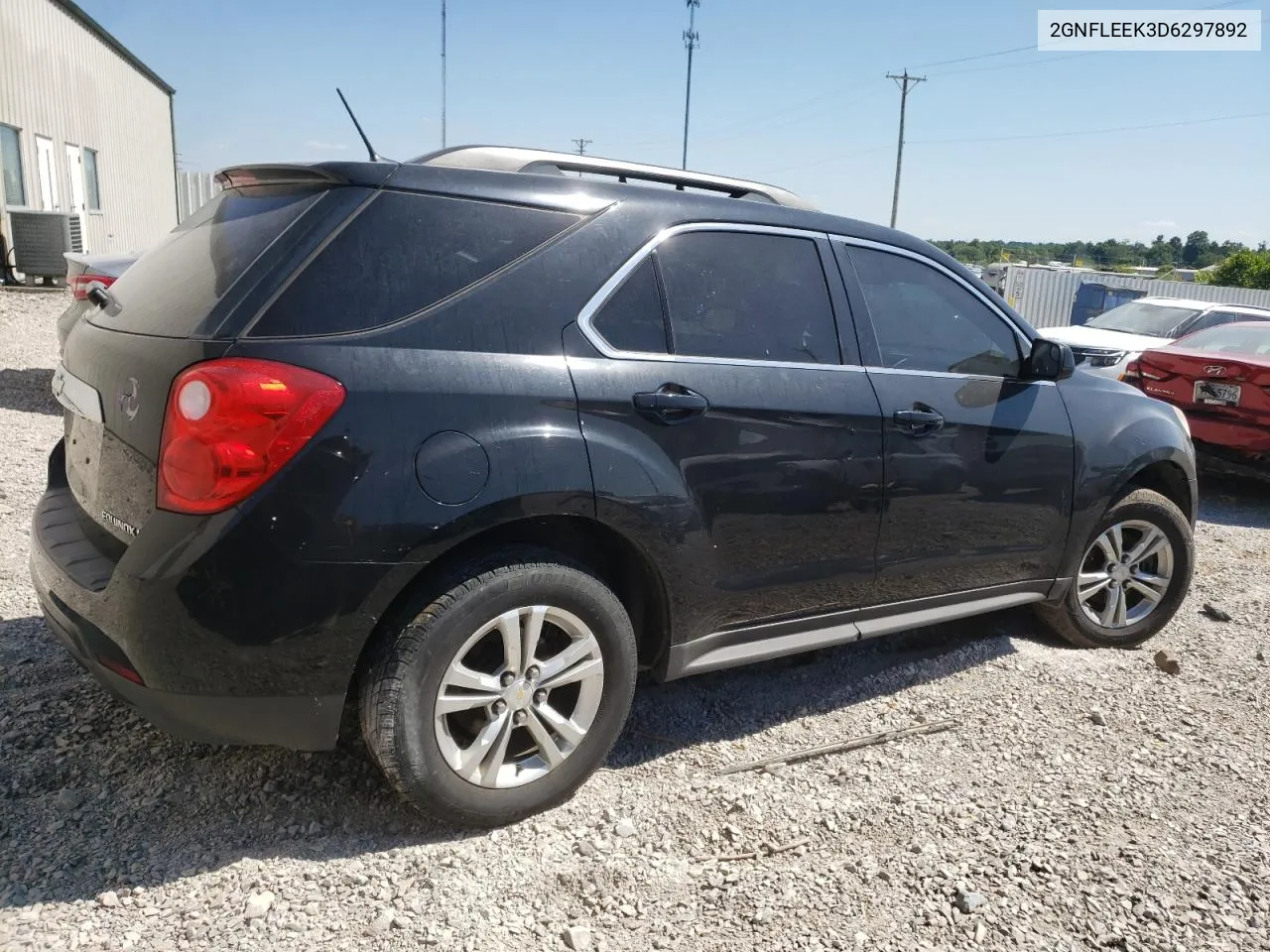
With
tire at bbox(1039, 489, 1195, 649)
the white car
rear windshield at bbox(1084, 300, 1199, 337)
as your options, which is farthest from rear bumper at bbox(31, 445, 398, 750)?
rear windshield at bbox(1084, 300, 1199, 337)

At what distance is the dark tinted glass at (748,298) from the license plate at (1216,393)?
582 centimetres

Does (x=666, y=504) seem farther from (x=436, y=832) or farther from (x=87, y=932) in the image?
(x=87, y=932)

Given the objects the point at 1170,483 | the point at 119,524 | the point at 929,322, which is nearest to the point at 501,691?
the point at 119,524

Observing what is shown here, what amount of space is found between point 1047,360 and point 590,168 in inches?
78.7

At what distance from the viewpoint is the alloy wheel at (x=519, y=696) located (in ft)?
8.63

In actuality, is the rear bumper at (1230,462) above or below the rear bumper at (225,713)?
below

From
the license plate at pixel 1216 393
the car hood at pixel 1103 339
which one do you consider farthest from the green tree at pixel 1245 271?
the license plate at pixel 1216 393

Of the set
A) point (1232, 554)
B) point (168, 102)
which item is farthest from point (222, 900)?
point (168, 102)

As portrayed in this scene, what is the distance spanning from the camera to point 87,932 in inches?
90.2

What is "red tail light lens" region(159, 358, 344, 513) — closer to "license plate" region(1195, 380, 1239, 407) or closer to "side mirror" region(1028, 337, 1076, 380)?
"side mirror" region(1028, 337, 1076, 380)

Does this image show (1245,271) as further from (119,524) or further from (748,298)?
(119,524)

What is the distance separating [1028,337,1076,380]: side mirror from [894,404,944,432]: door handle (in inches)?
25.7

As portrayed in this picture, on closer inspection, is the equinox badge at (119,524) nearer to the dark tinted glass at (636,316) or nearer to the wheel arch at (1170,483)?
the dark tinted glass at (636,316)

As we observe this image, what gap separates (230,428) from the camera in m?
2.30
